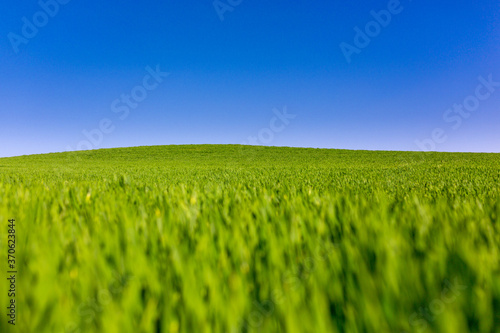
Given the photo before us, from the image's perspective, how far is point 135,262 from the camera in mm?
863

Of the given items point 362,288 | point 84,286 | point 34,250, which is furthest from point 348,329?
point 34,250

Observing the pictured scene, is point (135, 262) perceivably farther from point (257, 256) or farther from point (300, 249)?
point (300, 249)

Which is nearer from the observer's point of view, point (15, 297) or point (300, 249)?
point (15, 297)

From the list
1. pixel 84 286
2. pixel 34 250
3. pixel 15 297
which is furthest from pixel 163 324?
pixel 34 250

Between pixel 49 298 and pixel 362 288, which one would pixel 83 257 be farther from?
pixel 362 288

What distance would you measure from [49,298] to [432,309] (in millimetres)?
879

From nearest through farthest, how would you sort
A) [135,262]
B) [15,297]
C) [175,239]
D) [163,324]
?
1. [163,324]
2. [15,297]
3. [135,262]
4. [175,239]

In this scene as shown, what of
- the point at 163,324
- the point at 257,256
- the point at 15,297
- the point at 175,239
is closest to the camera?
the point at 163,324

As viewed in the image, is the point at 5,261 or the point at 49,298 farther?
the point at 5,261

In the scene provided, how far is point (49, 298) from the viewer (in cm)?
68

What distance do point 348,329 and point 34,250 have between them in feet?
3.41

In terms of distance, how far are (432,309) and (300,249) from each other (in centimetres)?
49

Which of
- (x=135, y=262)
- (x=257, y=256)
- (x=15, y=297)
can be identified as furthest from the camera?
(x=257, y=256)

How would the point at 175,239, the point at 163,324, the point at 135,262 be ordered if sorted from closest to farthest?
1. the point at 163,324
2. the point at 135,262
3. the point at 175,239
